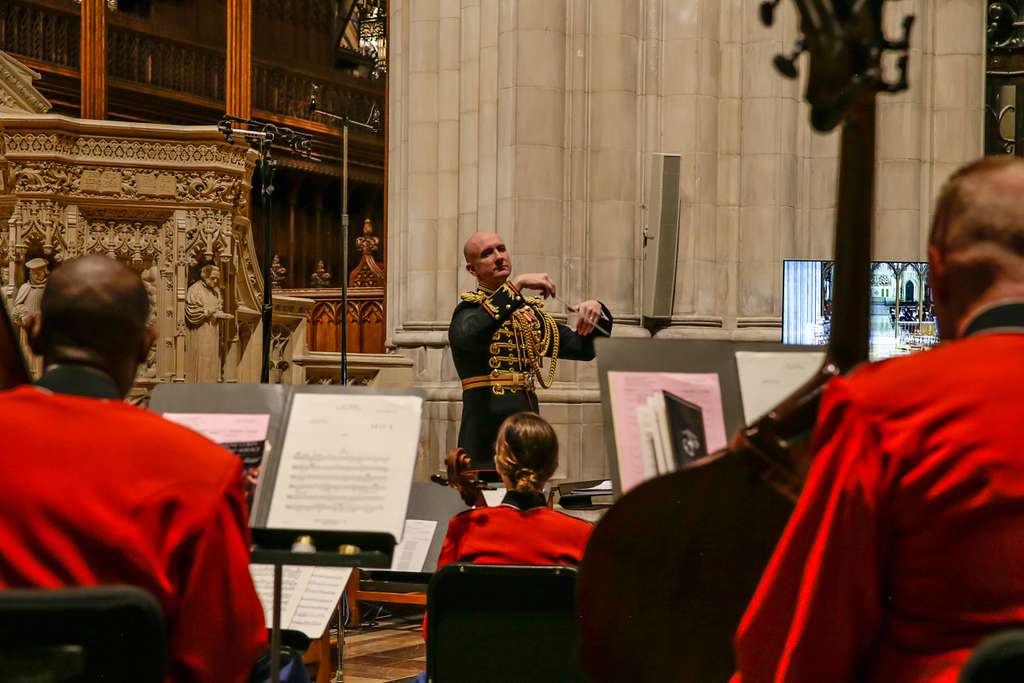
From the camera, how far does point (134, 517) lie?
2021 millimetres

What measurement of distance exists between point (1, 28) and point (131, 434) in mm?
13741

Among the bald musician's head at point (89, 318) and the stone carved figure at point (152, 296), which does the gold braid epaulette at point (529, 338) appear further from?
the bald musician's head at point (89, 318)

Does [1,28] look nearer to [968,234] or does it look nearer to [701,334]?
[701,334]

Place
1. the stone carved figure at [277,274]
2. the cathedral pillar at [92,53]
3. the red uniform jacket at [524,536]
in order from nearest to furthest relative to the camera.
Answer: the red uniform jacket at [524,536]
the cathedral pillar at [92,53]
the stone carved figure at [277,274]

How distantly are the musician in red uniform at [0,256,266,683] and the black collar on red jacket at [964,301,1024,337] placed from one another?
1.17 meters

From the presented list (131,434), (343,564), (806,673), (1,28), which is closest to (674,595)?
(806,673)

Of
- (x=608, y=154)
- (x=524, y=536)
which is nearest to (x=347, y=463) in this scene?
(x=524, y=536)

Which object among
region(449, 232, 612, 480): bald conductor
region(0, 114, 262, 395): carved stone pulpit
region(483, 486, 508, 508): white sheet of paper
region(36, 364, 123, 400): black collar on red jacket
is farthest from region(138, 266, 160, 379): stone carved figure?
region(36, 364, 123, 400): black collar on red jacket

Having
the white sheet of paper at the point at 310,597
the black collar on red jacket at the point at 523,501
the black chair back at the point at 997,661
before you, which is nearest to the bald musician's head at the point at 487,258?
the white sheet of paper at the point at 310,597

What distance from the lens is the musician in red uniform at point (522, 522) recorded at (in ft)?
11.7

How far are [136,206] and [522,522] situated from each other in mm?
5522

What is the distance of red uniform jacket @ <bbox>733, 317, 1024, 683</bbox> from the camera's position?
5.42 feet

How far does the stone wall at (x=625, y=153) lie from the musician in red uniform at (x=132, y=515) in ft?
21.7

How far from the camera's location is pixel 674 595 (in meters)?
Result: 2.19
